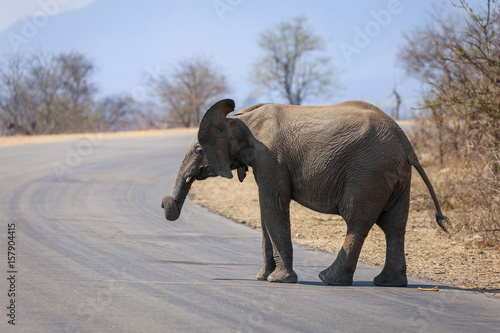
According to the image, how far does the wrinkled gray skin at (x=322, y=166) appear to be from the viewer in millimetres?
7512

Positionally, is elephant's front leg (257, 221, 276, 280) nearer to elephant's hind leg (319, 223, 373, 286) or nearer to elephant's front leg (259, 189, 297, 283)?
elephant's front leg (259, 189, 297, 283)

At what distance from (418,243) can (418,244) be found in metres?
0.10

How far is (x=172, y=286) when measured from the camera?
748 cm

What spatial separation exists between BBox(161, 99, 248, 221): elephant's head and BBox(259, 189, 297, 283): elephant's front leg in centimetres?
58

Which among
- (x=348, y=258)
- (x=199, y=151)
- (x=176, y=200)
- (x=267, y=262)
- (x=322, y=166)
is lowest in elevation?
(x=267, y=262)

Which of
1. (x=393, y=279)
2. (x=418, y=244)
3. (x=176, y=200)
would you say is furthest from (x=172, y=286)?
(x=418, y=244)

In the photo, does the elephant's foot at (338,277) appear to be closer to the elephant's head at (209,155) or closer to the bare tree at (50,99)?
the elephant's head at (209,155)

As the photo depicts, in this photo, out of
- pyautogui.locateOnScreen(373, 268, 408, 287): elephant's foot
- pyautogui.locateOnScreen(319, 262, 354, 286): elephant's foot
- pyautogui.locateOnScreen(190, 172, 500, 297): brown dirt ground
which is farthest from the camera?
pyautogui.locateOnScreen(190, 172, 500, 297): brown dirt ground

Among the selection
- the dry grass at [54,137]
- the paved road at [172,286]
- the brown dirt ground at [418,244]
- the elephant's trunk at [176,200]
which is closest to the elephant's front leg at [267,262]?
the paved road at [172,286]

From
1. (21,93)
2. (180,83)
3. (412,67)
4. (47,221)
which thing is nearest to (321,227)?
(47,221)

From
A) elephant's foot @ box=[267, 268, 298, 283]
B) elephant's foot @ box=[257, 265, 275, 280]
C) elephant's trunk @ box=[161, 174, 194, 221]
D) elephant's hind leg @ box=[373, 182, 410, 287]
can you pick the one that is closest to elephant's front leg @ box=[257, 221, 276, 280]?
elephant's foot @ box=[257, 265, 275, 280]

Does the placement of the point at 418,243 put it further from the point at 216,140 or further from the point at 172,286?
the point at 172,286

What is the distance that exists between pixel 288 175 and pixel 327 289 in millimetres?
1374

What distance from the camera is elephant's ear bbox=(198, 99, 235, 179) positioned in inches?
309
